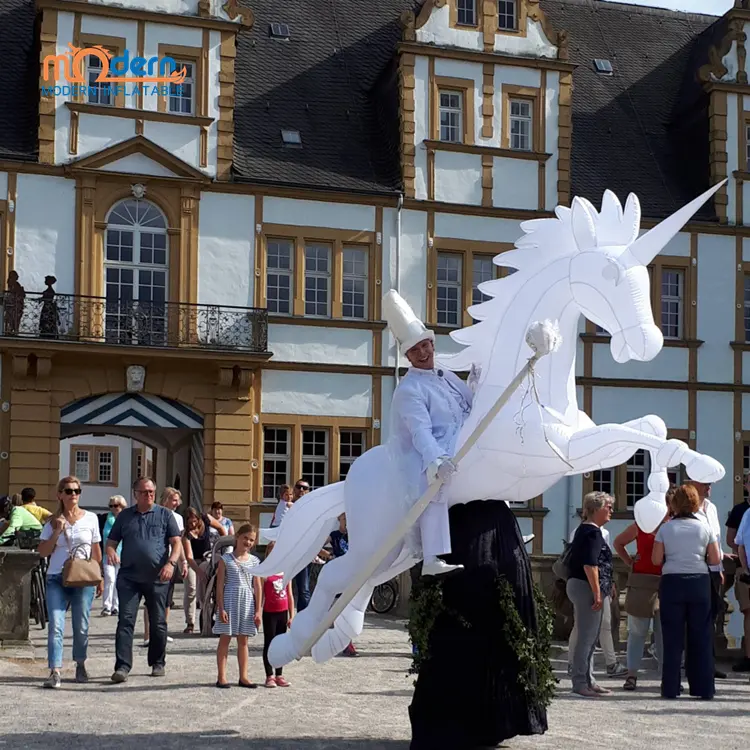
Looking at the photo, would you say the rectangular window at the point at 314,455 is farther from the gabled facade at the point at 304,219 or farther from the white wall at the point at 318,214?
the white wall at the point at 318,214

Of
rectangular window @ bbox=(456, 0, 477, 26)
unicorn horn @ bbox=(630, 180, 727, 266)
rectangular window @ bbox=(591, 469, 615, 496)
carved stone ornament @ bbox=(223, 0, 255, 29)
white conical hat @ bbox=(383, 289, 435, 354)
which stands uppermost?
rectangular window @ bbox=(456, 0, 477, 26)

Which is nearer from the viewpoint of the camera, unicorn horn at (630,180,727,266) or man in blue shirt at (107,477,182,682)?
unicorn horn at (630,180,727,266)

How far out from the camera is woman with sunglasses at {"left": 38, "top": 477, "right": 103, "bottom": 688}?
1202 cm

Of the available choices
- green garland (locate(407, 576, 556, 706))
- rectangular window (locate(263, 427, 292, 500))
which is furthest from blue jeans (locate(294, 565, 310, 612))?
rectangular window (locate(263, 427, 292, 500))

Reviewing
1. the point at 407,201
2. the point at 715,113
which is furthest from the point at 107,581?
the point at 715,113

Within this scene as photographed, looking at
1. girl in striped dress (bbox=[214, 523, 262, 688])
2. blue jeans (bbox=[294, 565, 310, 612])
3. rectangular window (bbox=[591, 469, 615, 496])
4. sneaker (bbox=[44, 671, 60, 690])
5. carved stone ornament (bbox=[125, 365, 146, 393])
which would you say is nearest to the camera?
sneaker (bbox=[44, 671, 60, 690])

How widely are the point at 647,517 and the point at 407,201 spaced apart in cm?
1890

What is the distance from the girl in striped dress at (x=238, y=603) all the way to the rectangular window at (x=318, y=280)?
14945 millimetres

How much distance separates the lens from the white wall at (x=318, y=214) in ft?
86.6

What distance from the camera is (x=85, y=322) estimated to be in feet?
81.9

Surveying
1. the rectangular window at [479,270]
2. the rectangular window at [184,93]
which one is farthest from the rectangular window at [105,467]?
the rectangular window at [184,93]

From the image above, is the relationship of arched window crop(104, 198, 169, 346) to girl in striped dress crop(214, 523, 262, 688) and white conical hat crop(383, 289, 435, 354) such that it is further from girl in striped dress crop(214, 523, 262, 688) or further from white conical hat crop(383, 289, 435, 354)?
white conical hat crop(383, 289, 435, 354)

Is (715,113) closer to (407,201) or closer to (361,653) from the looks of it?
(407,201)

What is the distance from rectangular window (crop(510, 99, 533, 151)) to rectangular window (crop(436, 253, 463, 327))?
2.43 m
